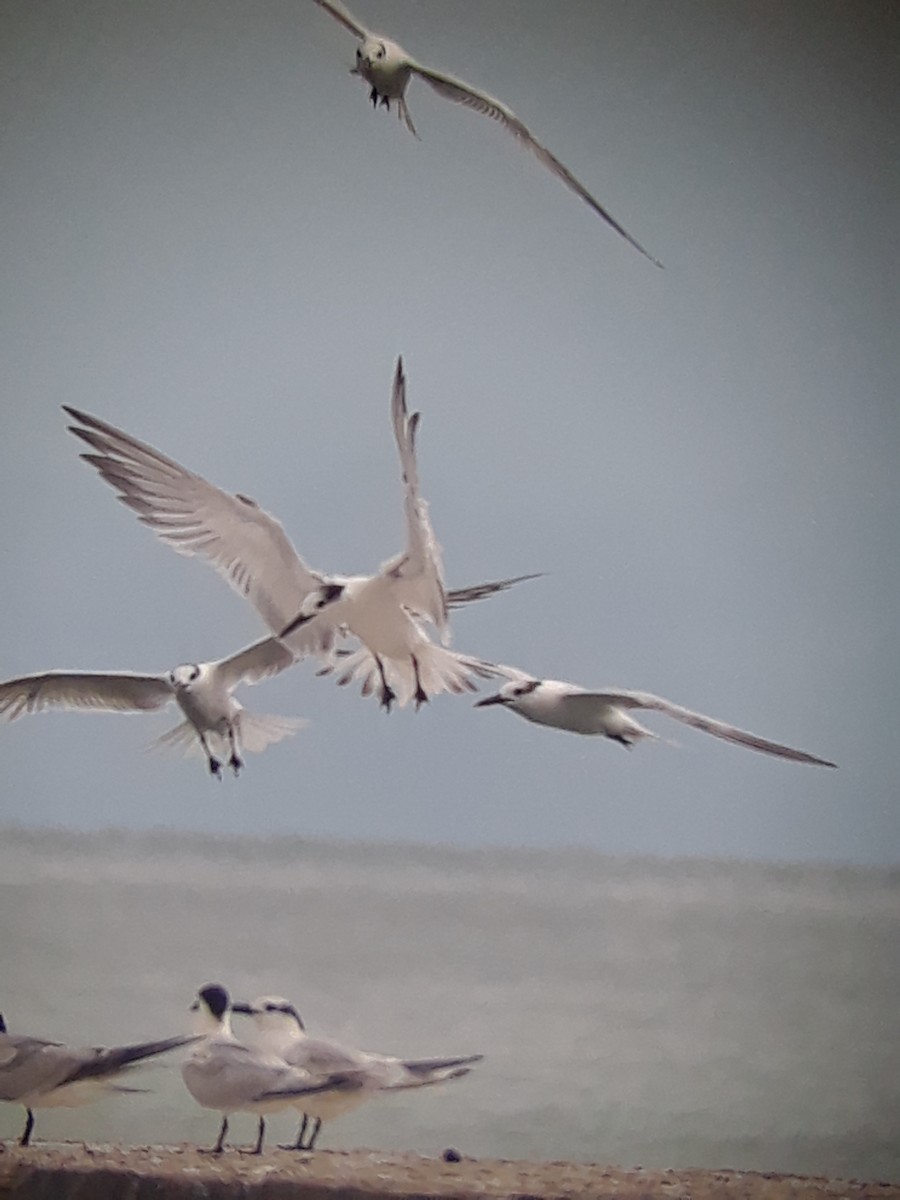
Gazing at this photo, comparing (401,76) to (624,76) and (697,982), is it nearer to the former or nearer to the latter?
(624,76)

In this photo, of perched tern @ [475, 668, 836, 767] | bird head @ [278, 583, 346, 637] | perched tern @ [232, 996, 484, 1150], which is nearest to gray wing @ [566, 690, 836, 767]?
perched tern @ [475, 668, 836, 767]

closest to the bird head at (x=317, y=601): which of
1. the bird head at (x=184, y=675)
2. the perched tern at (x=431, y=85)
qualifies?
the bird head at (x=184, y=675)

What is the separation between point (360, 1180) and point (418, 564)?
0.74 metres

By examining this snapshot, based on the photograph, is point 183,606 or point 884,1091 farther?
point 183,606

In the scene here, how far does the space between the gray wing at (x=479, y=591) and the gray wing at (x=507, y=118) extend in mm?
477

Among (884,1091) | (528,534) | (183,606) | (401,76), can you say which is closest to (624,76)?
(401,76)

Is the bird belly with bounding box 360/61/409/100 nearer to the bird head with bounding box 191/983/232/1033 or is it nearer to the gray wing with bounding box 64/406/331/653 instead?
the gray wing with bounding box 64/406/331/653

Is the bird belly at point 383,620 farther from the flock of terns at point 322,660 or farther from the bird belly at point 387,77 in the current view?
the bird belly at point 387,77

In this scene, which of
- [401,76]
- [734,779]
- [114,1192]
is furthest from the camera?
[401,76]

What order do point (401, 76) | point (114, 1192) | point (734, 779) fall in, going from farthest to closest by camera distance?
point (401, 76) → point (734, 779) → point (114, 1192)

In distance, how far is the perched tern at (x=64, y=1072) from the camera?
1516 millimetres

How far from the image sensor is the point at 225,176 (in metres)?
1.70

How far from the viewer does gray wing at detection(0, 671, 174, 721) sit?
1.59 meters

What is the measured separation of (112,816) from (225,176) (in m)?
0.87
